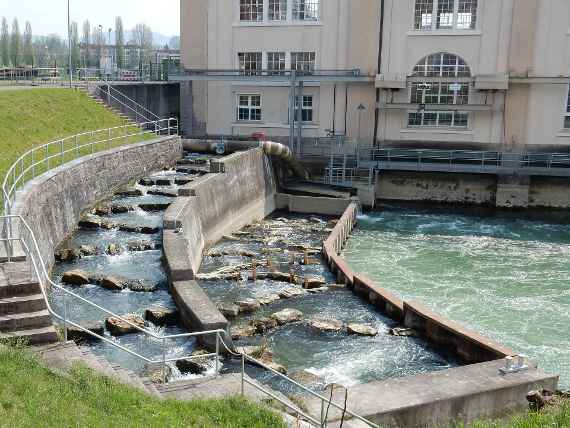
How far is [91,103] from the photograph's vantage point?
3192 centimetres

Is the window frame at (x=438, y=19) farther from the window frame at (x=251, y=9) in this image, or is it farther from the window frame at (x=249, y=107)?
the window frame at (x=249, y=107)

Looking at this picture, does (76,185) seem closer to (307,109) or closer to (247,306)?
(247,306)

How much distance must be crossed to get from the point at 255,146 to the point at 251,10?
29.5 ft

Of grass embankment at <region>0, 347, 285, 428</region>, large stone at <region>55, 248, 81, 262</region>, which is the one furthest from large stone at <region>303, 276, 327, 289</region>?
grass embankment at <region>0, 347, 285, 428</region>

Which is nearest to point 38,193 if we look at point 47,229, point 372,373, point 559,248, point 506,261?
point 47,229

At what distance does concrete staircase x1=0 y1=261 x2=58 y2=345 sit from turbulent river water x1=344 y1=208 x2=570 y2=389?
1013 cm

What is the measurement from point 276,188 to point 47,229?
15.4 m

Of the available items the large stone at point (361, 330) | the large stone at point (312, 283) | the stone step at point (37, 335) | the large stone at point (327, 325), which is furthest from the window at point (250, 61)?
the stone step at point (37, 335)

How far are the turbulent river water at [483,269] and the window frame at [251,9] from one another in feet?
42.4

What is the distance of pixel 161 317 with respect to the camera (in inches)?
587

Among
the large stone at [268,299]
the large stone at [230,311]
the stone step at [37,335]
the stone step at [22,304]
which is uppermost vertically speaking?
the stone step at [22,304]

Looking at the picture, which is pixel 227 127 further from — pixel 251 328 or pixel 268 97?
pixel 251 328

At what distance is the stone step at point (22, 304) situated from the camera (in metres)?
10.6

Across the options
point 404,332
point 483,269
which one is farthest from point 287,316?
point 483,269
